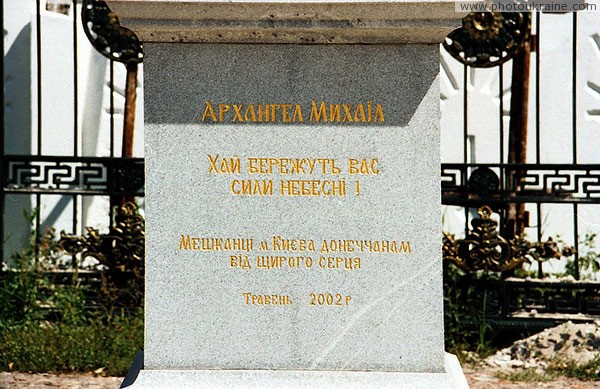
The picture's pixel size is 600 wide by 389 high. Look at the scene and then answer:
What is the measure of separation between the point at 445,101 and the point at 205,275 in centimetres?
425

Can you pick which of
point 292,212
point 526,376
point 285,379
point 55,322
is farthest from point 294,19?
point 55,322

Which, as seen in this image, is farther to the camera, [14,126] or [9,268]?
[14,126]

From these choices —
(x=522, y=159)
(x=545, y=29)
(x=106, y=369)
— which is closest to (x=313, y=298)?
(x=106, y=369)

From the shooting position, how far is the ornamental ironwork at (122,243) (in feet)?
22.2

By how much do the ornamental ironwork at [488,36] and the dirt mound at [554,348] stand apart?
178 cm

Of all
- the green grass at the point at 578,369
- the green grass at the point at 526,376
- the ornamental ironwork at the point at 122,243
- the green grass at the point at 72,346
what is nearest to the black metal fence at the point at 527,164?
the green grass at the point at 578,369

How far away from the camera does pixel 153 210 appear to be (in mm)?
4074

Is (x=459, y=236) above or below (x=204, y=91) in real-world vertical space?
below

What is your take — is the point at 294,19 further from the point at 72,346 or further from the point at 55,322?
the point at 55,322

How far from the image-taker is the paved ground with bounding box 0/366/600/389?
18.4 feet

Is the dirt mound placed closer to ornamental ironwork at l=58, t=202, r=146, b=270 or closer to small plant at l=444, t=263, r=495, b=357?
small plant at l=444, t=263, r=495, b=357


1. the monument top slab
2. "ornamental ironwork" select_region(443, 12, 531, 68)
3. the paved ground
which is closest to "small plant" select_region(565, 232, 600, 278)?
the paved ground

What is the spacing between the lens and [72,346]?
238 inches

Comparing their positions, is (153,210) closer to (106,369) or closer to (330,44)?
(330,44)
